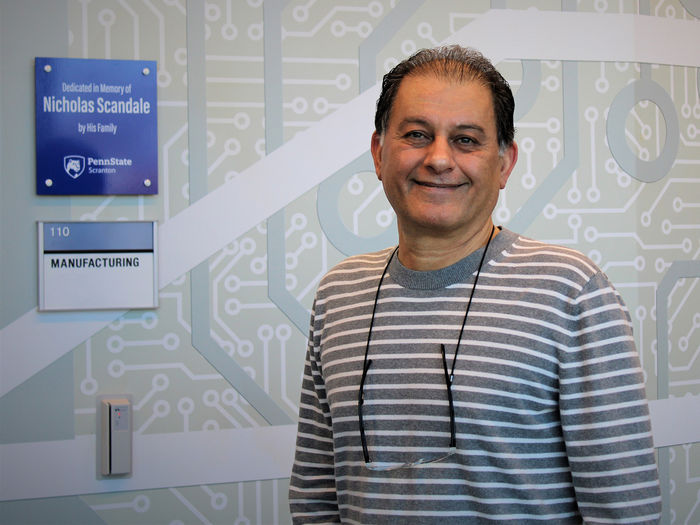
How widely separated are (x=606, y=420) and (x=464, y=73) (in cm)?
51

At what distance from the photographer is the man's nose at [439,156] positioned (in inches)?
40.2

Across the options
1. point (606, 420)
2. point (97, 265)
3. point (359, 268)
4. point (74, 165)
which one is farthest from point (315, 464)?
point (74, 165)

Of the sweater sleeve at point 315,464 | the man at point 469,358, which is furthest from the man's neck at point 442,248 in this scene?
the sweater sleeve at point 315,464

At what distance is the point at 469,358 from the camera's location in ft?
3.27

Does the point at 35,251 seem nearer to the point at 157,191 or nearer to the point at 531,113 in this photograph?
the point at 157,191

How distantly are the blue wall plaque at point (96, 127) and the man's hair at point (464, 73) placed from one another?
1.01 metres

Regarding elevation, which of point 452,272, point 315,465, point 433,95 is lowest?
point 315,465

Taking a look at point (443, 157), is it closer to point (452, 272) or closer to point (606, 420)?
point (452, 272)

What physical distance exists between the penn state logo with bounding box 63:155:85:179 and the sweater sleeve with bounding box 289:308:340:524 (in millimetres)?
1003

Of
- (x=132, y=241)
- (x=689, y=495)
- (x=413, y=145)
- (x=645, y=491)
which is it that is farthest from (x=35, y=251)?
(x=689, y=495)

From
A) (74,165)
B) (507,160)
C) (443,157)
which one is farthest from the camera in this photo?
(74,165)

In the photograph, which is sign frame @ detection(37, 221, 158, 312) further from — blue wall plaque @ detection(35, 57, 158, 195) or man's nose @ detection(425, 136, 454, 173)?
man's nose @ detection(425, 136, 454, 173)

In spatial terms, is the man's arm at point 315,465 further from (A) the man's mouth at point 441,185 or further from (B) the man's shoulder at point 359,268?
(A) the man's mouth at point 441,185

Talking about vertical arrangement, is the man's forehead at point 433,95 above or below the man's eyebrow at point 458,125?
above
